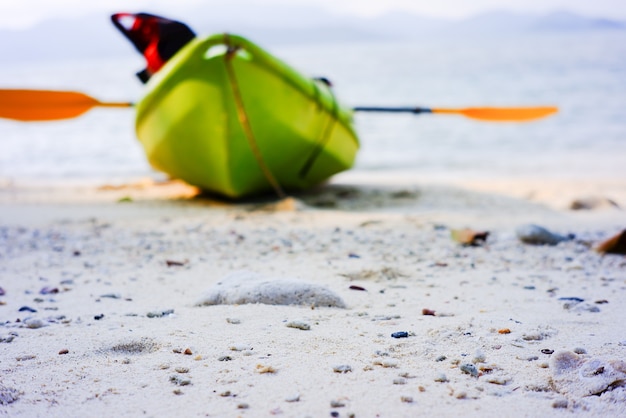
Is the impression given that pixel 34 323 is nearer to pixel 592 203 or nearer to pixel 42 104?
pixel 42 104

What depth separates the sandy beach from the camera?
6.01 feet

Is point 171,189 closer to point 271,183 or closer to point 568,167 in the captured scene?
point 271,183

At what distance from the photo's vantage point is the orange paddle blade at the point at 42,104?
20.9 ft

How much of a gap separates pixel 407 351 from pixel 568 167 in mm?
8628

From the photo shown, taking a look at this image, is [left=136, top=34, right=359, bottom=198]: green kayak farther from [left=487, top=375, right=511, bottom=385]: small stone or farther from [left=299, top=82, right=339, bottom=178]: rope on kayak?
[left=487, top=375, right=511, bottom=385]: small stone

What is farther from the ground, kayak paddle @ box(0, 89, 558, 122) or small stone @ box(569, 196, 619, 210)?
kayak paddle @ box(0, 89, 558, 122)

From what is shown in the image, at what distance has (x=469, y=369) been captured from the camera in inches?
78.8

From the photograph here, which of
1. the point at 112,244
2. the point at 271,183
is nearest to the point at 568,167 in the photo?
the point at 271,183

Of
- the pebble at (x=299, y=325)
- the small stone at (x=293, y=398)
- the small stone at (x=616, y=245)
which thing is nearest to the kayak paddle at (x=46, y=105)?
the small stone at (x=616, y=245)

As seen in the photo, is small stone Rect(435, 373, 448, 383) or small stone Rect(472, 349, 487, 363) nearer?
small stone Rect(435, 373, 448, 383)

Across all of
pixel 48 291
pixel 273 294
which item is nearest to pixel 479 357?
pixel 273 294

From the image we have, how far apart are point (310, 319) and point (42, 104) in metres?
5.05

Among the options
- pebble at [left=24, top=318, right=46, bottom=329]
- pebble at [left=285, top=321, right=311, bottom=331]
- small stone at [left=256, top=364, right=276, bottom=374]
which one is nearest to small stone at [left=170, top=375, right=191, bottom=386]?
small stone at [left=256, top=364, right=276, bottom=374]

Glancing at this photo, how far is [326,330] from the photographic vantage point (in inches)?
93.9
